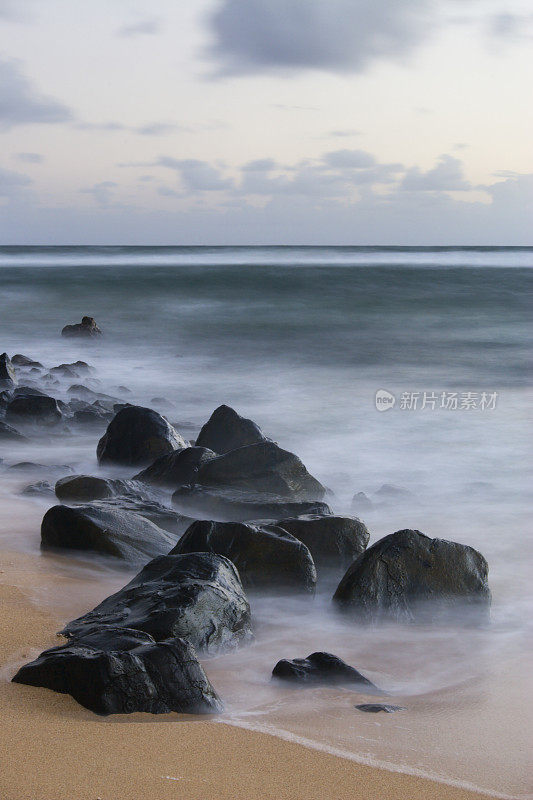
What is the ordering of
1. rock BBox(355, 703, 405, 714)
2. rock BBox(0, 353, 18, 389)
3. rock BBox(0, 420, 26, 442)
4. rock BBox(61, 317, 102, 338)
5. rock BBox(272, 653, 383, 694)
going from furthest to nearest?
rock BBox(61, 317, 102, 338), rock BBox(0, 353, 18, 389), rock BBox(0, 420, 26, 442), rock BBox(272, 653, 383, 694), rock BBox(355, 703, 405, 714)

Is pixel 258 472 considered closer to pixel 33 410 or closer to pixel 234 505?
pixel 234 505

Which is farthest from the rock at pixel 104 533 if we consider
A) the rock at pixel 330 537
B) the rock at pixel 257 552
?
the rock at pixel 330 537

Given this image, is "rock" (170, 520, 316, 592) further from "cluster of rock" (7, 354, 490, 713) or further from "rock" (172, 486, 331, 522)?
"rock" (172, 486, 331, 522)

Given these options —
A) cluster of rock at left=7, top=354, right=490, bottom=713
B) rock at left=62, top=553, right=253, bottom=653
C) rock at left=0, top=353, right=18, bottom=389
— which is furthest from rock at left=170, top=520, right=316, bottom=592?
rock at left=0, top=353, right=18, bottom=389

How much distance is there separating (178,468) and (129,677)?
342 centimetres

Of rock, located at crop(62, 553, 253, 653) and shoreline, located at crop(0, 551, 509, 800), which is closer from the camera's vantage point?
shoreline, located at crop(0, 551, 509, 800)

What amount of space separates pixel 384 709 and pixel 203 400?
8.72 meters

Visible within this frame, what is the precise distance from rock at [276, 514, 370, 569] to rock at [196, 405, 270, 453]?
7.18 feet

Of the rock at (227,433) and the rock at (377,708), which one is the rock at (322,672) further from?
the rock at (227,433)

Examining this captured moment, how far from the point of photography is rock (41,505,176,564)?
4.50 m

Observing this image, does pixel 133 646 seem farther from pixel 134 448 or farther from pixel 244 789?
pixel 134 448

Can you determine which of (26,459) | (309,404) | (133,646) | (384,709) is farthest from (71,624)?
(309,404)

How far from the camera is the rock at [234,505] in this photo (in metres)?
5.24

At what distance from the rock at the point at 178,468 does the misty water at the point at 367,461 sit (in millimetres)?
837
